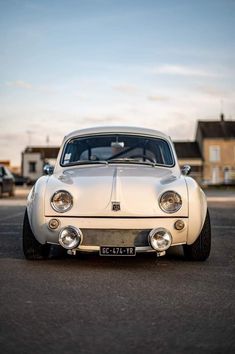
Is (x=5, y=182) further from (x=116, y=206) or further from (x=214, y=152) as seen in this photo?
(x=214, y=152)

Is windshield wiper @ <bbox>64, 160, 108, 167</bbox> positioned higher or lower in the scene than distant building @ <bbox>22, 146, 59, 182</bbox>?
higher

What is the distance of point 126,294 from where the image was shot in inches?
145

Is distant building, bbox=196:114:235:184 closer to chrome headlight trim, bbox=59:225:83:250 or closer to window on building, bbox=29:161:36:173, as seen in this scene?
window on building, bbox=29:161:36:173

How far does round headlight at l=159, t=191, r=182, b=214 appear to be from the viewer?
186 inches

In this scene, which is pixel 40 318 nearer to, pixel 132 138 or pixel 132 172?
pixel 132 172

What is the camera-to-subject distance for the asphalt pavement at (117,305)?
258cm

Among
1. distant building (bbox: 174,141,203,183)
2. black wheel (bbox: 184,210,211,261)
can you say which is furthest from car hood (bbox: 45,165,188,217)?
distant building (bbox: 174,141,203,183)

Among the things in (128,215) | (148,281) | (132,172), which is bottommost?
(148,281)

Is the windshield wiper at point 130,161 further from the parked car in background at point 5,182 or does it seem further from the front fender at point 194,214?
the parked car in background at point 5,182

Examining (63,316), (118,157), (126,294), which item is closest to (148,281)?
(126,294)

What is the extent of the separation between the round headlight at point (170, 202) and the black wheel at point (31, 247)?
124 centimetres

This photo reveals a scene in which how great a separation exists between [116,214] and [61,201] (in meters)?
0.55

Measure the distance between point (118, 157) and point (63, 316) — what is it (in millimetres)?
3382

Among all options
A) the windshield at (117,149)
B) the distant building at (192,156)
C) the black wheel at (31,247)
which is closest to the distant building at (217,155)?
the distant building at (192,156)
